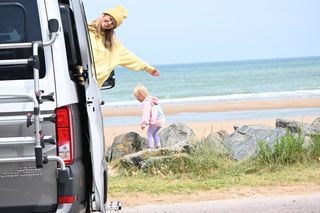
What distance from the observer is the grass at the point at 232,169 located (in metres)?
8.38

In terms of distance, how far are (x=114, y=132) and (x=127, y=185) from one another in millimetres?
12296

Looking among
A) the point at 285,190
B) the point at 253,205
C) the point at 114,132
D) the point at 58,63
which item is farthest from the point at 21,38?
the point at 114,132

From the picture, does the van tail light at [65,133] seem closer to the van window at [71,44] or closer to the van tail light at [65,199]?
the van tail light at [65,199]

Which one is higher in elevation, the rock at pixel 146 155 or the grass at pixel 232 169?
the rock at pixel 146 155

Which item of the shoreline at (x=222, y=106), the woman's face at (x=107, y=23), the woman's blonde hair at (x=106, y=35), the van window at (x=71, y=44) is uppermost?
the woman's face at (x=107, y=23)

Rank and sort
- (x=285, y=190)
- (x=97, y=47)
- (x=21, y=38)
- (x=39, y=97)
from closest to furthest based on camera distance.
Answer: (x=39, y=97)
(x=21, y=38)
(x=97, y=47)
(x=285, y=190)

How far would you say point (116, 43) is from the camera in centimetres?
669

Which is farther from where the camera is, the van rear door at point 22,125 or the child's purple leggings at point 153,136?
the child's purple leggings at point 153,136

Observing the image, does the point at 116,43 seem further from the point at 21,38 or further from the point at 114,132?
the point at 114,132

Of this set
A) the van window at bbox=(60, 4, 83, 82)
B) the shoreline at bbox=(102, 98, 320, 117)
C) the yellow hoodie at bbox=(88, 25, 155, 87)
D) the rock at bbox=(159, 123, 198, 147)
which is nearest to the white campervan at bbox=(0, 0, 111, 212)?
the van window at bbox=(60, 4, 83, 82)

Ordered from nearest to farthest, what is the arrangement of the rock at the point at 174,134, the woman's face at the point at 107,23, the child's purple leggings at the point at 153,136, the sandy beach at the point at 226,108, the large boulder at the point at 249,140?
1. the woman's face at the point at 107,23
2. the large boulder at the point at 249,140
3. the child's purple leggings at the point at 153,136
4. the rock at the point at 174,134
5. the sandy beach at the point at 226,108

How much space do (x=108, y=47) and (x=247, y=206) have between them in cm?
240

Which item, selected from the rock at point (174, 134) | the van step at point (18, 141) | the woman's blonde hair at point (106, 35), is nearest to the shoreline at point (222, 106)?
the rock at point (174, 134)

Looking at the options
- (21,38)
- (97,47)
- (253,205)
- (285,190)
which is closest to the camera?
(21,38)
